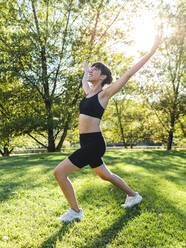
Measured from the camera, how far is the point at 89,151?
258cm

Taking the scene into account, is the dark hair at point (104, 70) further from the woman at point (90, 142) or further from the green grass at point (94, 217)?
the green grass at point (94, 217)

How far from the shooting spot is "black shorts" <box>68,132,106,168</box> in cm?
258

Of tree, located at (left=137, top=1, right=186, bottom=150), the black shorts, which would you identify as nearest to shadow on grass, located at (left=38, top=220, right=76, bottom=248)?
the black shorts

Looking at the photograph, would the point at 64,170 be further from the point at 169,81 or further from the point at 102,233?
the point at 169,81

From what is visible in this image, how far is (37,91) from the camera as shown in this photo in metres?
12.3

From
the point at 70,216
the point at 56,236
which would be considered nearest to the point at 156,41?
the point at 70,216

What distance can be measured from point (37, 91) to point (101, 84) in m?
10.2

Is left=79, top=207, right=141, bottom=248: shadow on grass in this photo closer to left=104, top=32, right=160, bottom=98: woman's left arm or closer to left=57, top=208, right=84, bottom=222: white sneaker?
left=57, top=208, right=84, bottom=222: white sneaker

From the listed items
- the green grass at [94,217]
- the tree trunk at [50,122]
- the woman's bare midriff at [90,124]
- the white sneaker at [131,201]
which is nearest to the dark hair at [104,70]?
the woman's bare midriff at [90,124]

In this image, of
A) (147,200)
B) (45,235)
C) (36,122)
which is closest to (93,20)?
(36,122)

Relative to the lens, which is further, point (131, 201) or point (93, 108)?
point (131, 201)

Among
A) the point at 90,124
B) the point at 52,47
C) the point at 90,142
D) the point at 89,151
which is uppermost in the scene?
the point at 52,47

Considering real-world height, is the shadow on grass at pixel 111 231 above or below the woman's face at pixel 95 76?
below

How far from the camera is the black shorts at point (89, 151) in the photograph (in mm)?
2576
